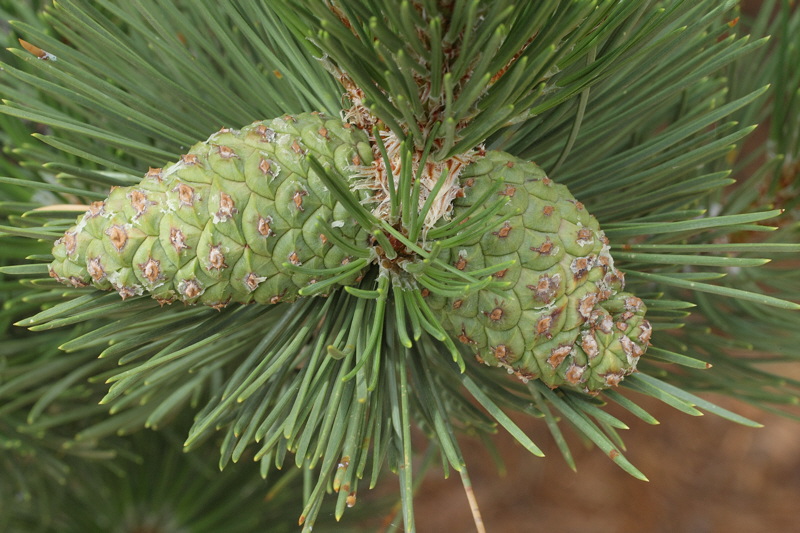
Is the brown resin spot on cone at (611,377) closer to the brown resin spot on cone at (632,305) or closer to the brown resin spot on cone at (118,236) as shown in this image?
the brown resin spot on cone at (632,305)

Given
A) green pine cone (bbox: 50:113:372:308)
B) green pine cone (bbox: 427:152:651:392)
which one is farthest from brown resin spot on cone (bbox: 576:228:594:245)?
green pine cone (bbox: 50:113:372:308)

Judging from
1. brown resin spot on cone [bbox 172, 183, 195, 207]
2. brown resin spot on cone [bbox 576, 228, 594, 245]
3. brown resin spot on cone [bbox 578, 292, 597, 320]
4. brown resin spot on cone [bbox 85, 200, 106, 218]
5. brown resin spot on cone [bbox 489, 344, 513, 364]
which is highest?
brown resin spot on cone [bbox 85, 200, 106, 218]

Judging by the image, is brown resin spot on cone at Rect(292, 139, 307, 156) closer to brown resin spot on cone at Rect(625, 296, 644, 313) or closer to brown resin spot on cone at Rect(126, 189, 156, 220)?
brown resin spot on cone at Rect(126, 189, 156, 220)

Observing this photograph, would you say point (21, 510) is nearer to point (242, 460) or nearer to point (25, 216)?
point (242, 460)

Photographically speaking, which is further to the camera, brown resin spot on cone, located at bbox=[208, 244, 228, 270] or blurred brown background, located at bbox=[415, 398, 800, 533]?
blurred brown background, located at bbox=[415, 398, 800, 533]

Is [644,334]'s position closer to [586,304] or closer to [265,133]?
[586,304]

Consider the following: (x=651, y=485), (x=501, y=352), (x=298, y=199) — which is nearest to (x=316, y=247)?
(x=298, y=199)
